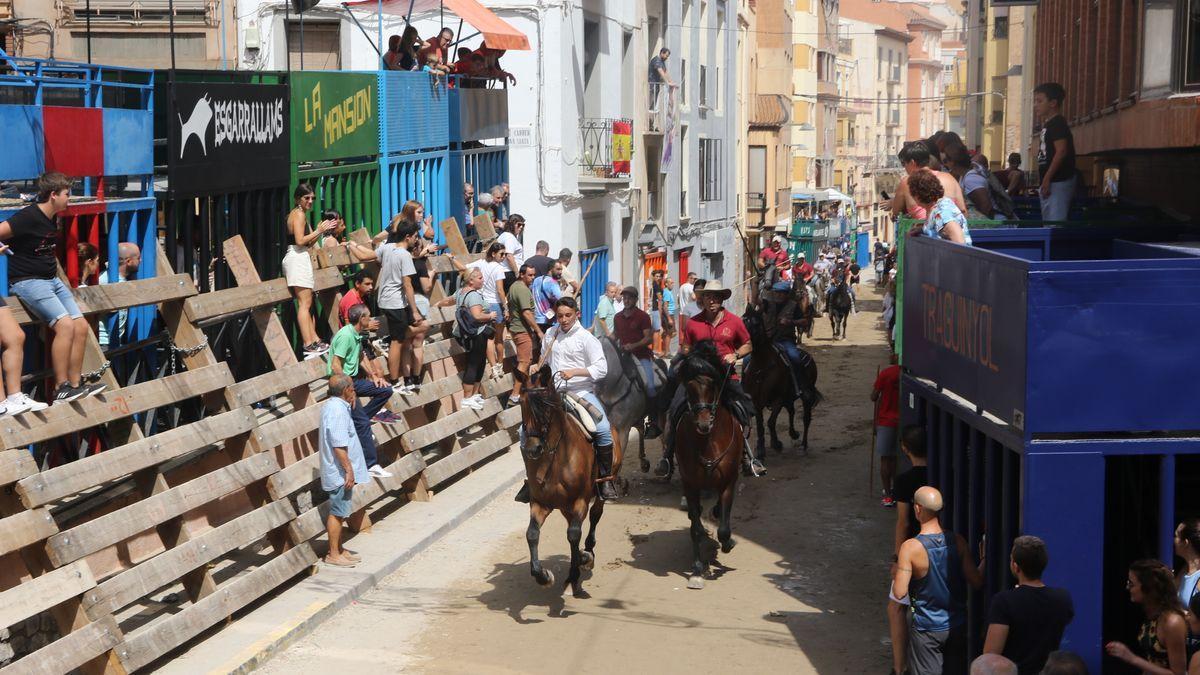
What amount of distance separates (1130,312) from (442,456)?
1082 centimetres

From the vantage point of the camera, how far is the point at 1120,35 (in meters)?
17.9

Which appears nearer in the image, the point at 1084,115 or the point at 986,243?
the point at 986,243

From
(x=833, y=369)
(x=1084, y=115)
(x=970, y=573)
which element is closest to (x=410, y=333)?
(x=970, y=573)

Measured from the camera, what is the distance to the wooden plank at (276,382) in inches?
506

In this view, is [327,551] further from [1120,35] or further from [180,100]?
[1120,35]

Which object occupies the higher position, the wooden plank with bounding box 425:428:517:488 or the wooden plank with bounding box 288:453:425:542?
the wooden plank with bounding box 288:453:425:542

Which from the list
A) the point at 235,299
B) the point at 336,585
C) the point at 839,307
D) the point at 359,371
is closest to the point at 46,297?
the point at 235,299

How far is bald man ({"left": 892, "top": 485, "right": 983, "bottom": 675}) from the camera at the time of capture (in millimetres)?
9219

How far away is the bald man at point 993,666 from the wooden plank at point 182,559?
5685 millimetres

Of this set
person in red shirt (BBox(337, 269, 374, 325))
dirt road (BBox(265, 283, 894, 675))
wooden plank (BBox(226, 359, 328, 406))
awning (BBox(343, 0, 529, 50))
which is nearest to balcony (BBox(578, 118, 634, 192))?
awning (BBox(343, 0, 529, 50))

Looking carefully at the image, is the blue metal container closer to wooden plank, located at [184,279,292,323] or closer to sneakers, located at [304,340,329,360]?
wooden plank, located at [184,279,292,323]

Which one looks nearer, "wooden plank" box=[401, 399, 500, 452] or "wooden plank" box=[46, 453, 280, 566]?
"wooden plank" box=[46, 453, 280, 566]

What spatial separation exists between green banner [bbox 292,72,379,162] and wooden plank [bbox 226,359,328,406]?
3.45 m

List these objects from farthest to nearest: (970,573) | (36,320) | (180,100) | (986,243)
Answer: (180,100)
(986,243)
(36,320)
(970,573)
